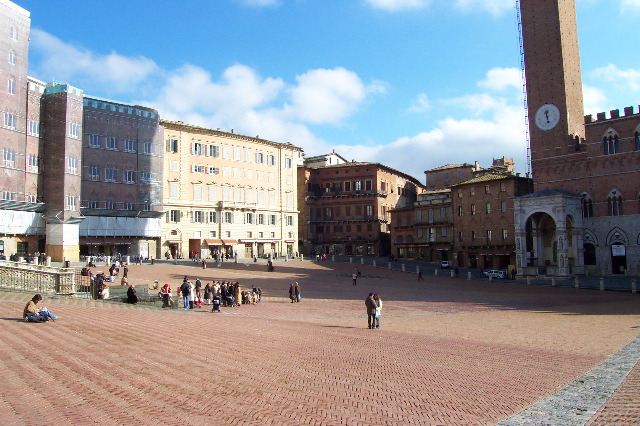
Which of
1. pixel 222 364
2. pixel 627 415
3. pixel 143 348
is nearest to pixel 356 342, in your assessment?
pixel 222 364

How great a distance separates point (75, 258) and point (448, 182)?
57.5 m

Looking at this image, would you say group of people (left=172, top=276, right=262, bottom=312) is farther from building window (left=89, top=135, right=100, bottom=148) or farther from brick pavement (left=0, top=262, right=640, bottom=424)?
building window (left=89, top=135, right=100, bottom=148)

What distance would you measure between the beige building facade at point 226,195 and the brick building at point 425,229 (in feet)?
48.4

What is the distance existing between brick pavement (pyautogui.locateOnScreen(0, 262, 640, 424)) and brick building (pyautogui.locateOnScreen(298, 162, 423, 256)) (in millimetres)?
53190

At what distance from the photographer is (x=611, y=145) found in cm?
4956

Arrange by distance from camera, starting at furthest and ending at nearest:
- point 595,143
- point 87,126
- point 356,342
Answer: point 87,126, point 595,143, point 356,342

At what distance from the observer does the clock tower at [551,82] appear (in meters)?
52.9

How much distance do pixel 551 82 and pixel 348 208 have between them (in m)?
35.2

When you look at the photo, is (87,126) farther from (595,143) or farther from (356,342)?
(595,143)

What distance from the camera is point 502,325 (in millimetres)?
21750

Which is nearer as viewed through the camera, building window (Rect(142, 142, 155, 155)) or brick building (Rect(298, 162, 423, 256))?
building window (Rect(142, 142, 155, 155))

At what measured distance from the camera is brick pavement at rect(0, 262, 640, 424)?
9.20 meters

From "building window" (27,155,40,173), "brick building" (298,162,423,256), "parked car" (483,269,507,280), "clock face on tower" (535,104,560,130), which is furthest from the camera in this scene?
"brick building" (298,162,423,256)

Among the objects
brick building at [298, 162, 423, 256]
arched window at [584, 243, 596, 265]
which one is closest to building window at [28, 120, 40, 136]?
brick building at [298, 162, 423, 256]
